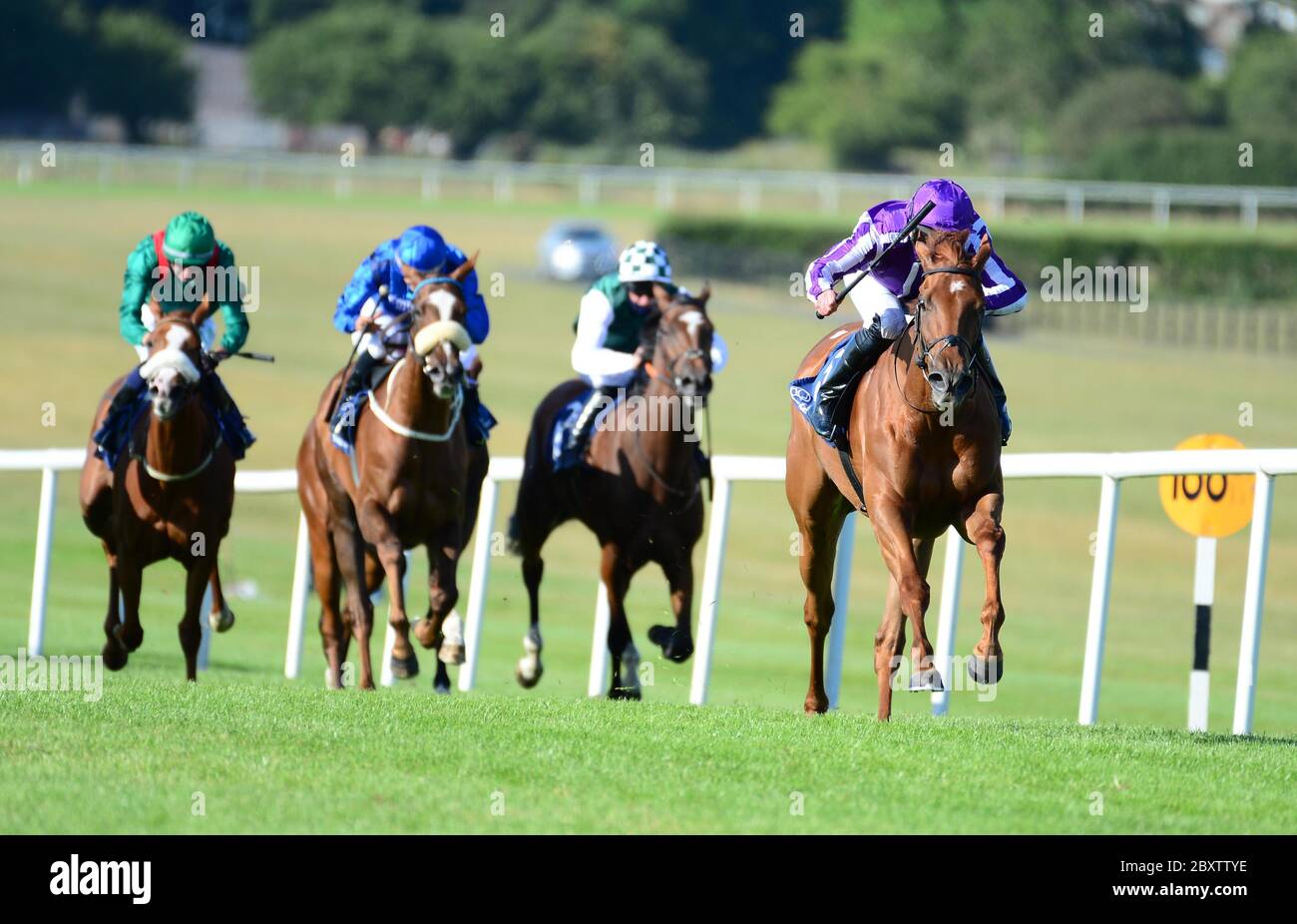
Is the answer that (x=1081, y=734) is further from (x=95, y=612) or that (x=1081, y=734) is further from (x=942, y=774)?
(x=95, y=612)

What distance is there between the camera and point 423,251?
902cm

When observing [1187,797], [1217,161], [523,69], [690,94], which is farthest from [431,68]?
[1187,797]

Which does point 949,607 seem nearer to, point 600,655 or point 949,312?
point 600,655

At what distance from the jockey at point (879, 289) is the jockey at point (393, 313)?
1766mm

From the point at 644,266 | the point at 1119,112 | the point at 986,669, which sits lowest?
the point at 986,669

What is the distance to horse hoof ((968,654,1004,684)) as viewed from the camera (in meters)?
6.52

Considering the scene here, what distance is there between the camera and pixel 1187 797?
5.69 metres

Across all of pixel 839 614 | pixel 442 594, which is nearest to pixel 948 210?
pixel 839 614

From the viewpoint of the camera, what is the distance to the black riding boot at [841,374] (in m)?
7.53

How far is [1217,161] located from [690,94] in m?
24.0

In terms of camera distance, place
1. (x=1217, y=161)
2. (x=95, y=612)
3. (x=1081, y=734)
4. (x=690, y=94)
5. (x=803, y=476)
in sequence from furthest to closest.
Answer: (x=690, y=94), (x=1217, y=161), (x=95, y=612), (x=803, y=476), (x=1081, y=734)

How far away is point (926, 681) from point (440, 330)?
8.88ft

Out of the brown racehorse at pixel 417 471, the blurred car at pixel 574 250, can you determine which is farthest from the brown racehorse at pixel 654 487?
the blurred car at pixel 574 250
